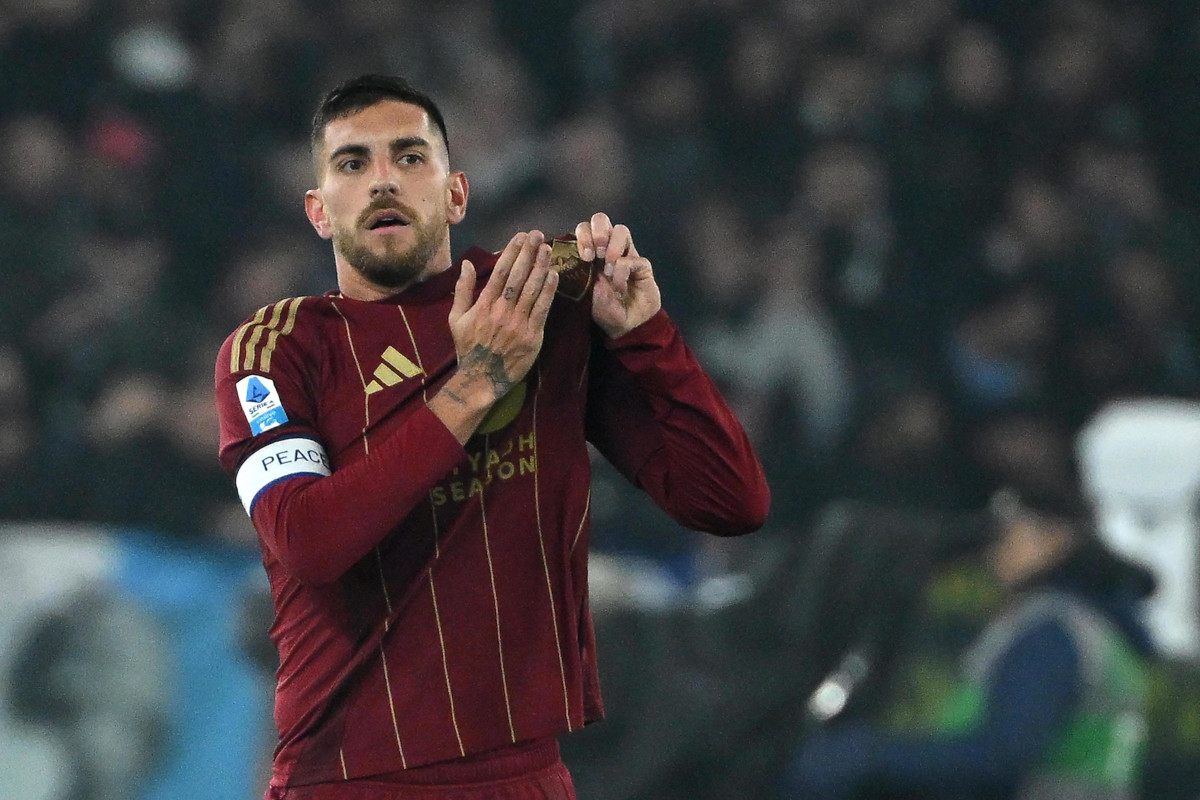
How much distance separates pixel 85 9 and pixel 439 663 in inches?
161

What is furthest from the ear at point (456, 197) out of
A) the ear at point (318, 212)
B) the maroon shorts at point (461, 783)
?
the maroon shorts at point (461, 783)

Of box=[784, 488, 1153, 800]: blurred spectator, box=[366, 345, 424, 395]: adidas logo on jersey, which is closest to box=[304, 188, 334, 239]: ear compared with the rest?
box=[366, 345, 424, 395]: adidas logo on jersey

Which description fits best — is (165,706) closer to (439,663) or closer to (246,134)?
(246,134)

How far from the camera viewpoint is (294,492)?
2.00 m

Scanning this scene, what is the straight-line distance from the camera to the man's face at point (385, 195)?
223 cm

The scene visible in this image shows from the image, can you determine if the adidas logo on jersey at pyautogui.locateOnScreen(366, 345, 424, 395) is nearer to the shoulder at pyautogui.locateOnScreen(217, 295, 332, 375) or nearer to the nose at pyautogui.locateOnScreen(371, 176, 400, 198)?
the shoulder at pyautogui.locateOnScreen(217, 295, 332, 375)

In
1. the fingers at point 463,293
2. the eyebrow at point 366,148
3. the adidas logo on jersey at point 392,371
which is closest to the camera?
the fingers at point 463,293

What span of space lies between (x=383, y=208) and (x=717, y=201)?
3203mm

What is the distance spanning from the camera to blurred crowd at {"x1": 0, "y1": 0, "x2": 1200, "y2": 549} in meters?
5.12

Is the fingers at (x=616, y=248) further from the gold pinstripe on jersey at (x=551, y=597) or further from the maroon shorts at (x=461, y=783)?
the maroon shorts at (x=461, y=783)

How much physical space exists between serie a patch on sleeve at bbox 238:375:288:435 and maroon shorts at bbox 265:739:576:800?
51 cm

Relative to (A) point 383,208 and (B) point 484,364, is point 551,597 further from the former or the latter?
(A) point 383,208

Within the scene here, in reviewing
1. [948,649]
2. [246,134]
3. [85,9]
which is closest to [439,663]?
[948,649]

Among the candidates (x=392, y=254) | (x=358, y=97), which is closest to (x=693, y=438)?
(x=392, y=254)
